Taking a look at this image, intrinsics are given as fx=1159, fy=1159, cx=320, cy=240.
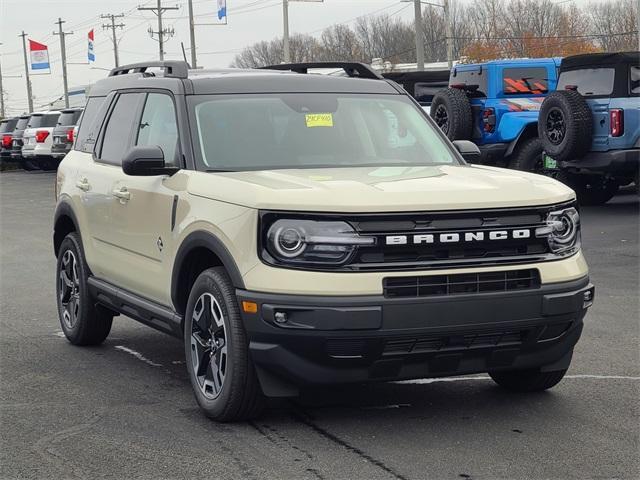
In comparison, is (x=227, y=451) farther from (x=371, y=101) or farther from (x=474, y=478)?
(x=371, y=101)

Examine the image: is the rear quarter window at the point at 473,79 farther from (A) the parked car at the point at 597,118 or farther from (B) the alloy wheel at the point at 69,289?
(B) the alloy wheel at the point at 69,289

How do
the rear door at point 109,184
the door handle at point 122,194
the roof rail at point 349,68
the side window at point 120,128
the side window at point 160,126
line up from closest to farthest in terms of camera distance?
the side window at point 160,126 → the door handle at point 122,194 → the rear door at point 109,184 → the side window at point 120,128 → the roof rail at point 349,68

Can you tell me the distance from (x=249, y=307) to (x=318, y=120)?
1.70 meters

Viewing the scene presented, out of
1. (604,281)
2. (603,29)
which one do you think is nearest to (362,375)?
(604,281)

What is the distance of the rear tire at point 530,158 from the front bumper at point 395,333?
1279 cm

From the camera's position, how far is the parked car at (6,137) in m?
42.5

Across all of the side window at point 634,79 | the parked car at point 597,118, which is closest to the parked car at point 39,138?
the parked car at point 597,118

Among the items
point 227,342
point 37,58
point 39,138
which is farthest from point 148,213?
point 37,58

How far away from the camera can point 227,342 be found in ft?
18.1

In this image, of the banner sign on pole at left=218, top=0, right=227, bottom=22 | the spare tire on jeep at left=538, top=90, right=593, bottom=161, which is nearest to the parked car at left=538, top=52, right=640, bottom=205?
the spare tire on jeep at left=538, top=90, right=593, bottom=161

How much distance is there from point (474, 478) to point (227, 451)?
1143mm

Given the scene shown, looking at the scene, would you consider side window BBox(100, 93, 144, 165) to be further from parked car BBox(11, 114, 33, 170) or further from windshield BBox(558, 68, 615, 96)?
parked car BBox(11, 114, 33, 170)

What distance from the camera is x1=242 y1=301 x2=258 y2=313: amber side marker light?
207 inches

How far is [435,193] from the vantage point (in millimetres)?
5320
